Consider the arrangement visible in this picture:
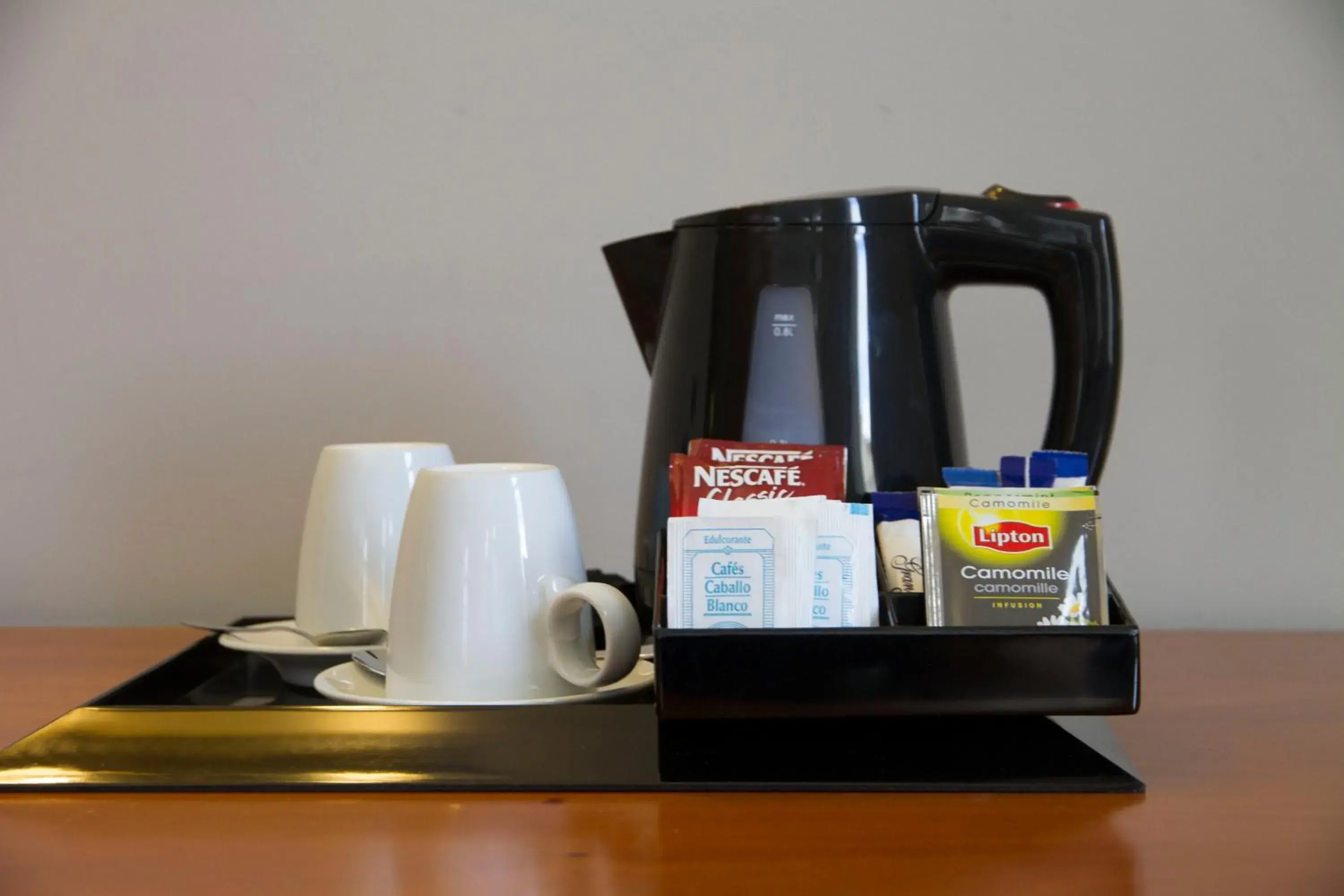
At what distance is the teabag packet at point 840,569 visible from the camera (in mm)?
520

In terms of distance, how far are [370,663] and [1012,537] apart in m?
0.32

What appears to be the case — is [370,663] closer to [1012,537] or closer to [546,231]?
[1012,537]

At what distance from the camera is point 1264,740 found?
0.56 metres

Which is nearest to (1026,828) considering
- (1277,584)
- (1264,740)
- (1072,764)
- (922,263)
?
(1072,764)

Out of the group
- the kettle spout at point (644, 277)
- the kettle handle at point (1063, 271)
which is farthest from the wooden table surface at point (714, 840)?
the kettle spout at point (644, 277)

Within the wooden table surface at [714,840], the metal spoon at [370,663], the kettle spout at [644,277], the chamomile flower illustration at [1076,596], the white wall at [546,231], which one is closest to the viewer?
the wooden table surface at [714,840]

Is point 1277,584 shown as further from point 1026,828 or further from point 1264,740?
point 1026,828

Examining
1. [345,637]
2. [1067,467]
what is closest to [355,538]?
[345,637]

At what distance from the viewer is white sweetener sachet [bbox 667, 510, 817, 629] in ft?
1.68

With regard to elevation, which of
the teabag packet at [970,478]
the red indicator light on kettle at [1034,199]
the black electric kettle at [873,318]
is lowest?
the teabag packet at [970,478]

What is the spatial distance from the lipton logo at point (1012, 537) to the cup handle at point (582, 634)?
6.3 inches

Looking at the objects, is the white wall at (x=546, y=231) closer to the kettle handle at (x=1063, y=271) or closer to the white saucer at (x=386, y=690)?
the kettle handle at (x=1063, y=271)

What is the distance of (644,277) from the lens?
75cm

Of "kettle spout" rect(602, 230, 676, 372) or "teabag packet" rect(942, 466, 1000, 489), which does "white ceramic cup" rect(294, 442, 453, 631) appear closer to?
"kettle spout" rect(602, 230, 676, 372)
